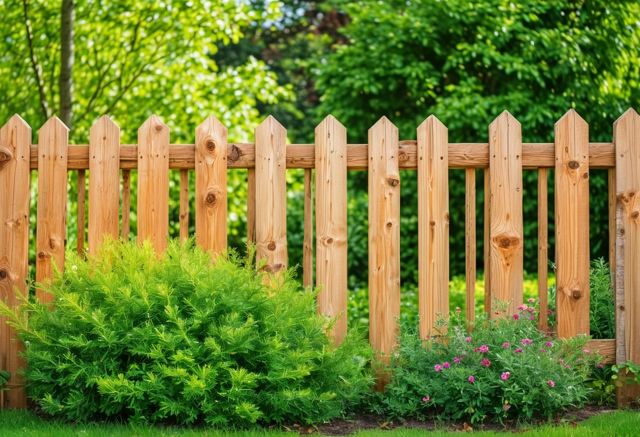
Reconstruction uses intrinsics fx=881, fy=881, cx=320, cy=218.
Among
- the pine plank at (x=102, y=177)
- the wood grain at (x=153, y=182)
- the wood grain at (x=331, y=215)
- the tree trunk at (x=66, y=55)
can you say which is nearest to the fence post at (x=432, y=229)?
the wood grain at (x=331, y=215)

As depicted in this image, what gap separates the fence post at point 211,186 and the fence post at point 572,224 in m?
1.88

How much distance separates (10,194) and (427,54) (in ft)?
21.0

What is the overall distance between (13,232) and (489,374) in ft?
9.01

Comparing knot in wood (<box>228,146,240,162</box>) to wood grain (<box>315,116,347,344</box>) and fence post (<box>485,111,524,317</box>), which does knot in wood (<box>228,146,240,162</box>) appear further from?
fence post (<box>485,111,524,317</box>)

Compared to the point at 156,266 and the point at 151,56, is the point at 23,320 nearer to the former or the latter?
the point at 156,266

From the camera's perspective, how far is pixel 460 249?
10430mm

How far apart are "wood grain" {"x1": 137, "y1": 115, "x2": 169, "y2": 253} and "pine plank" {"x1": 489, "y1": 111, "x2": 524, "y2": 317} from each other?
72.1 inches

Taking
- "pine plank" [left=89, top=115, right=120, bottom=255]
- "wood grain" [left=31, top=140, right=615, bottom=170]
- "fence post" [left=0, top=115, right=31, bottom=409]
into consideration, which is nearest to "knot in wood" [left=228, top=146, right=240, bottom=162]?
"wood grain" [left=31, top=140, right=615, bottom=170]

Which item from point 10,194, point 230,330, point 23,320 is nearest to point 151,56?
point 10,194

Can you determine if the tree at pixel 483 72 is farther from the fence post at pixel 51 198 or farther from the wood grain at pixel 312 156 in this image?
the fence post at pixel 51 198

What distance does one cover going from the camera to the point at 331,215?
4.93 meters

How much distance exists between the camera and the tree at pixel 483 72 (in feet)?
31.2

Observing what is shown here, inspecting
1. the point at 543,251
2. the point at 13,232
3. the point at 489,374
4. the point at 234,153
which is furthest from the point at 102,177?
the point at 543,251

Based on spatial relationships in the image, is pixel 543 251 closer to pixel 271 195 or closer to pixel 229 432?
pixel 271 195
